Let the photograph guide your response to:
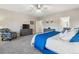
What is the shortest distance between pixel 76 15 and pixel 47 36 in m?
0.85

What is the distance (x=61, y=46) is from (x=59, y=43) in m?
0.07

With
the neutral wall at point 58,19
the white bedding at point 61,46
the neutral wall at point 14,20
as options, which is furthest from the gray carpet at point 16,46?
the neutral wall at point 58,19

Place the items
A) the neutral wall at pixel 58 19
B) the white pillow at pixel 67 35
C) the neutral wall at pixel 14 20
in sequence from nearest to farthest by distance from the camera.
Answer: the neutral wall at pixel 14 20 → the neutral wall at pixel 58 19 → the white pillow at pixel 67 35

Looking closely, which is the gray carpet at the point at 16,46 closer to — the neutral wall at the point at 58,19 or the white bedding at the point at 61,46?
the white bedding at the point at 61,46

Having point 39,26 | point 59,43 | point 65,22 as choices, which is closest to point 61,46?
point 59,43

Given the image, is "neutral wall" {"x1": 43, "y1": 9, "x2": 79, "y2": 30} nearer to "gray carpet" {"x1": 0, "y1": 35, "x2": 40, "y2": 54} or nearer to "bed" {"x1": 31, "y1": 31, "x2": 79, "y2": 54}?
"bed" {"x1": 31, "y1": 31, "x2": 79, "y2": 54}

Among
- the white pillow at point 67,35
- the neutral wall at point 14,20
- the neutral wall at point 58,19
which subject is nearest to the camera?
the neutral wall at point 14,20

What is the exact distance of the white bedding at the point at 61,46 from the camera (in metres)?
1.43

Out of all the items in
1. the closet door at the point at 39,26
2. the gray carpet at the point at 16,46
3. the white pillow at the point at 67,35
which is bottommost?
the gray carpet at the point at 16,46

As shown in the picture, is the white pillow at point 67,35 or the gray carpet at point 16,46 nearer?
the gray carpet at point 16,46

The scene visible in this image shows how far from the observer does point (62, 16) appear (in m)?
1.60

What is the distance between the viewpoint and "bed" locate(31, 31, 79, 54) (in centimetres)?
149
